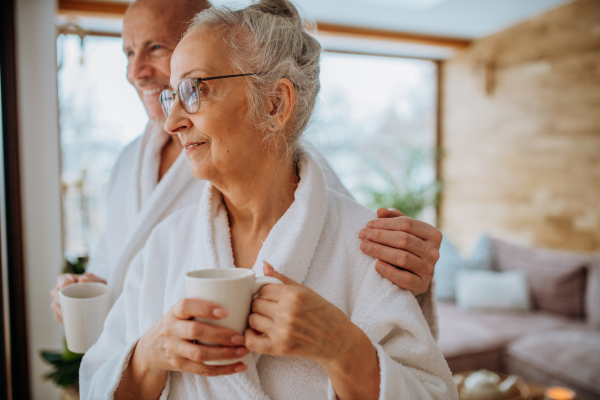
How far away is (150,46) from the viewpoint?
4.17ft

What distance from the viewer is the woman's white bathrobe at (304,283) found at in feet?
2.89

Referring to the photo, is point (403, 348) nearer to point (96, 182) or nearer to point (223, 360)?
point (223, 360)

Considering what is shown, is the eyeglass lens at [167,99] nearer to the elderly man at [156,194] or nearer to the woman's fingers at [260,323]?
the elderly man at [156,194]

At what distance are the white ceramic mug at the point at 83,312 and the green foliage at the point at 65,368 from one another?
5.26 feet

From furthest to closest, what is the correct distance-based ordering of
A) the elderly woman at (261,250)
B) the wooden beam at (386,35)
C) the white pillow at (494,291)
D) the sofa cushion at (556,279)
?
the wooden beam at (386,35) → the white pillow at (494,291) → the sofa cushion at (556,279) → the elderly woman at (261,250)

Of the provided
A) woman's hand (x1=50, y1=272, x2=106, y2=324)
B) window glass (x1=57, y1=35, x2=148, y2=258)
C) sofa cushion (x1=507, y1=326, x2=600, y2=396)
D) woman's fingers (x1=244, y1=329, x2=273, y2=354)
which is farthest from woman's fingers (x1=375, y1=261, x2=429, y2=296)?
window glass (x1=57, y1=35, x2=148, y2=258)

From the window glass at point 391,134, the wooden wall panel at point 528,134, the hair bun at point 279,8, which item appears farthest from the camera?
the window glass at point 391,134

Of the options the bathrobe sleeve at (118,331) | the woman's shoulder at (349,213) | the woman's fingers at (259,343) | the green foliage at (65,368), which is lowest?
the green foliage at (65,368)

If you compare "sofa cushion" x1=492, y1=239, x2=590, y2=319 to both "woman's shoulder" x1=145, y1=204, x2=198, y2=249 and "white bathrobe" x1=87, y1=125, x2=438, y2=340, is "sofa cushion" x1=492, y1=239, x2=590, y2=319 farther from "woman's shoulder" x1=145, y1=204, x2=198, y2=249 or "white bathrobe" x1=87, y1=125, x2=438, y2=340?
"woman's shoulder" x1=145, y1=204, x2=198, y2=249

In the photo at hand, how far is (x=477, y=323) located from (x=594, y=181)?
1.75 meters

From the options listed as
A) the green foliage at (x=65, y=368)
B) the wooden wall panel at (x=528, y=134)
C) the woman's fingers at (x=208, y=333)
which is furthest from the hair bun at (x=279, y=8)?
the wooden wall panel at (x=528, y=134)

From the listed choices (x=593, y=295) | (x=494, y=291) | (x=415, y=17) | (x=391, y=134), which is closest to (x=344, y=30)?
(x=415, y=17)

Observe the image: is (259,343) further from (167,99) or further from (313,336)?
(167,99)

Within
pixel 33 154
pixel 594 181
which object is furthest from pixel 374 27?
pixel 33 154
